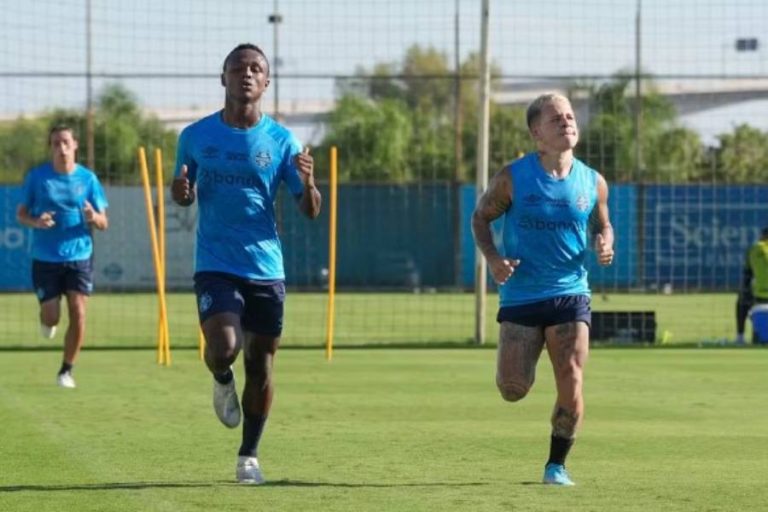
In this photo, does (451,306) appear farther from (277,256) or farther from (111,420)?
(277,256)

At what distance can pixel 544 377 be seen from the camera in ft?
61.4

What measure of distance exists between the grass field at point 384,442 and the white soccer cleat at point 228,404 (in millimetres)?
327

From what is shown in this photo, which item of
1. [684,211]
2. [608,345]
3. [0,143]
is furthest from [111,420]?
[0,143]

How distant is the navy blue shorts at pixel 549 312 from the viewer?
10547 mm

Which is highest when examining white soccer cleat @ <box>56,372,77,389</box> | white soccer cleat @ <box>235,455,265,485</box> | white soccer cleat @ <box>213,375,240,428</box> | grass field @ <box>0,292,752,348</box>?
white soccer cleat @ <box>213,375,240,428</box>

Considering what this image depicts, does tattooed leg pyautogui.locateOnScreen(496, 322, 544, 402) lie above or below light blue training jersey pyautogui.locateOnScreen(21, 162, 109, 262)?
below

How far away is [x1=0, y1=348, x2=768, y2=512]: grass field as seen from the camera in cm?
995

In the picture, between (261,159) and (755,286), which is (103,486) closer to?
(261,159)

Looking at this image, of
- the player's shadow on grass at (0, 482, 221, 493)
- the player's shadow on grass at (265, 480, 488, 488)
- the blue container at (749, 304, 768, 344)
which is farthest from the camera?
the blue container at (749, 304, 768, 344)

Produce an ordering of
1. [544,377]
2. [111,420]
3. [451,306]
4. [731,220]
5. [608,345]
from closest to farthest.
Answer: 1. [111,420]
2. [544,377]
3. [608,345]
4. [451,306]
5. [731,220]

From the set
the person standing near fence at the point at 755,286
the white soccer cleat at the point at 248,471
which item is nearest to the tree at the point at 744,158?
the person standing near fence at the point at 755,286

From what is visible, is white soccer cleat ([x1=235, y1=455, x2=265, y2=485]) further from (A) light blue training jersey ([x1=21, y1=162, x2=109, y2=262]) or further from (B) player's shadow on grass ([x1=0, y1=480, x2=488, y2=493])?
(A) light blue training jersey ([x1=21, y1=162, x2=109, y2=262])

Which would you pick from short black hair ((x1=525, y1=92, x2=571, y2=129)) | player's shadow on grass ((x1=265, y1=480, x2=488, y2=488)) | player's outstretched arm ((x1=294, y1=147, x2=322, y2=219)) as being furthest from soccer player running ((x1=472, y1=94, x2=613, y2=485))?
player's outstretched arm ((x1=294, y1=147, x2=322, y2=219))

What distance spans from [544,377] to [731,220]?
2593 centimetres
